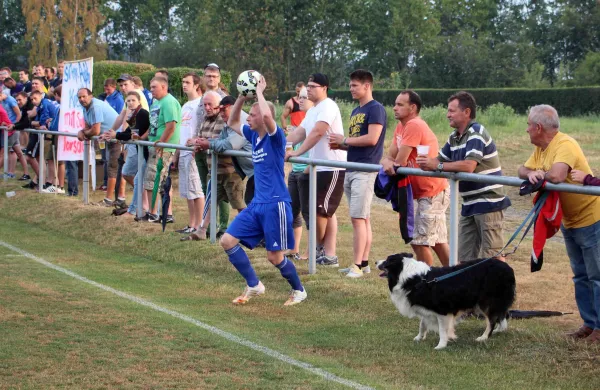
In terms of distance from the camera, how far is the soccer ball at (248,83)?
31.6 feet

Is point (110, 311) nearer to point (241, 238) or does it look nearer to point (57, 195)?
point (241, 238)

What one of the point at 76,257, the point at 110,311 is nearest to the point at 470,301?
the point at 110,311

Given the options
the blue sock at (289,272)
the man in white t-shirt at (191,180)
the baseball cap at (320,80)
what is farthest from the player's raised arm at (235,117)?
the man in white t-shirt at (191,180)

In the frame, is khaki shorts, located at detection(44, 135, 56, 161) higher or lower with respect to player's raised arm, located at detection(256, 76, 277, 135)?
lower

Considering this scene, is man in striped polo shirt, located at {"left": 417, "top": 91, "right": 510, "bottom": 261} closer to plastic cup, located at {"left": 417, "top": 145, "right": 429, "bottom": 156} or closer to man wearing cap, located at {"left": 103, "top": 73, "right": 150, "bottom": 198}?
plastic cup, located at {"left": 417, "top": 145, "right": 429, "bottom": 156}

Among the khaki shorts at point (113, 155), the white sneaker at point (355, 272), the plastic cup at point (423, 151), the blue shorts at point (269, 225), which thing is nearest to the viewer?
the plastic cup at point (423, 151)

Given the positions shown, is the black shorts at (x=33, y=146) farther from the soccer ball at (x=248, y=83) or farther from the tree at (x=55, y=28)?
the tree at (x=55, y=28)

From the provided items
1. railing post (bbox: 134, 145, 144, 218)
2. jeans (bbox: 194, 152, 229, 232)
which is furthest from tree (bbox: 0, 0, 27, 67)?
jeans (bbox: 194, 152, 229, 232)

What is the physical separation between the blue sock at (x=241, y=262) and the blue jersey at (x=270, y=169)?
0.55 m

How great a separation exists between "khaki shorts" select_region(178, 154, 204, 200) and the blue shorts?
13.7ft

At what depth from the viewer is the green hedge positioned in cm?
4728

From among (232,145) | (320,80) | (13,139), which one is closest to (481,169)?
(320,80)

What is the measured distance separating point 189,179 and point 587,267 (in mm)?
7296

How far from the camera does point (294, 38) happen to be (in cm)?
6378
